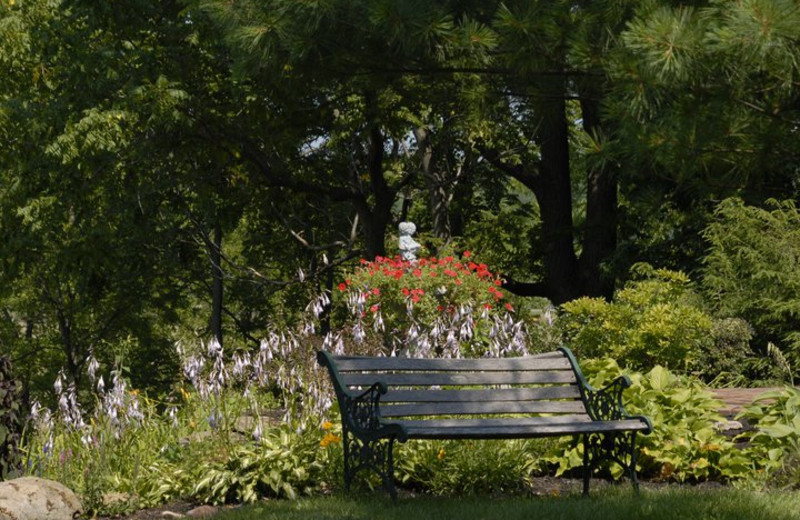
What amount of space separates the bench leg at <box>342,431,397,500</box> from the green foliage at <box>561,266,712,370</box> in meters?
4.81

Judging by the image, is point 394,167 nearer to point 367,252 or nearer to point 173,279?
point 367,252

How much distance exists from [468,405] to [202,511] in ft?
6.02

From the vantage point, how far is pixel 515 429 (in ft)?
19.6

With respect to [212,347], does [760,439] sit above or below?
below

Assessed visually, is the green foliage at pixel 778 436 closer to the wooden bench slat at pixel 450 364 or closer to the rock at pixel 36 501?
the wooden bench slat at pixel 450 364

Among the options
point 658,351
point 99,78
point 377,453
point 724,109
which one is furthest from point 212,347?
point 99,78

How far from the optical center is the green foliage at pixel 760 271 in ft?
38.2

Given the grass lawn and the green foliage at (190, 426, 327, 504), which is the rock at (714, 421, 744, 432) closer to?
the grass lawn

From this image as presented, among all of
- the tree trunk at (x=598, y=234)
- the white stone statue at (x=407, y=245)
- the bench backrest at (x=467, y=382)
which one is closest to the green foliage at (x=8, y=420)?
the bench backrest at (x=467, y=382)

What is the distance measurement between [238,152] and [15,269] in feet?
14.5

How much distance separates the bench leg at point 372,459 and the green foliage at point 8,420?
2.30 m

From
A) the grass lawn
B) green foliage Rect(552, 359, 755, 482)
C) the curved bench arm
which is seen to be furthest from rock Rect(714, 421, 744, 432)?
the grass lawn

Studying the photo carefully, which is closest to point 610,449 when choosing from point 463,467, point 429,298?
point 463,467

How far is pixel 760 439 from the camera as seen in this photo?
23.8 ft
